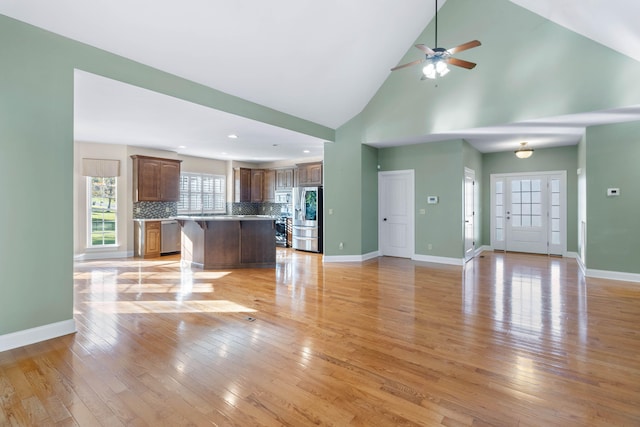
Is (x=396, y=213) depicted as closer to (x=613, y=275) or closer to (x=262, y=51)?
(x=613, y=275)

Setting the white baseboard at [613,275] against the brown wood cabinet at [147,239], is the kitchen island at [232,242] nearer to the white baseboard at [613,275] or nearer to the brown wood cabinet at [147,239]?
the brown wood cabinet at [147,239]

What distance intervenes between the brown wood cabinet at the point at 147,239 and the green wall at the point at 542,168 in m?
8.51

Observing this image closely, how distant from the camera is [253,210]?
10562 mm

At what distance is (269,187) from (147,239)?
3.92 m

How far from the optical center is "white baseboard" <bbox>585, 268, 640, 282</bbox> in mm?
4945

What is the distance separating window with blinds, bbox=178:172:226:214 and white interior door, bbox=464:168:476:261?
7107 millimetres

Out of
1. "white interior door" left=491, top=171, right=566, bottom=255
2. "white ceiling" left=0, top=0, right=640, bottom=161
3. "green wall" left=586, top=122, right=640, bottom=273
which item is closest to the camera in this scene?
"white ceiling" left=0, top=0, right=640, bottom=161

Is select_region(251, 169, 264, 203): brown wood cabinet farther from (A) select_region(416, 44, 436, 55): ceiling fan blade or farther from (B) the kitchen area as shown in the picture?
(A) select_region(416, 44, 436, 55): ceiling fan blade

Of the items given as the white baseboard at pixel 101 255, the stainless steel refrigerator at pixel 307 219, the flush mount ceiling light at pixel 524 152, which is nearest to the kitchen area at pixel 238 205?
the stainless steel refrigerator at pixel 307 219

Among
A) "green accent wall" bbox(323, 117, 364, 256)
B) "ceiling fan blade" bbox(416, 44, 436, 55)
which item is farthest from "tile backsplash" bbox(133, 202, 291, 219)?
"ceiling fan blade" bbox(416, 44, 436, 55)

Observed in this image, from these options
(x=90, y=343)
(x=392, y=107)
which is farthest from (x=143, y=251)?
(x=392, y=107)

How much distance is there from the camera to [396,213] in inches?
287

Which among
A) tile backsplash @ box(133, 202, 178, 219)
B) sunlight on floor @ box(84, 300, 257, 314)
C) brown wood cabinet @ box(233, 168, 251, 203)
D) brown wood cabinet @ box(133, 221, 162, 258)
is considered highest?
brown wood cabinet @ box(233, 168, 251, 203)

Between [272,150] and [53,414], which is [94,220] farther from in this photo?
[53,414]
